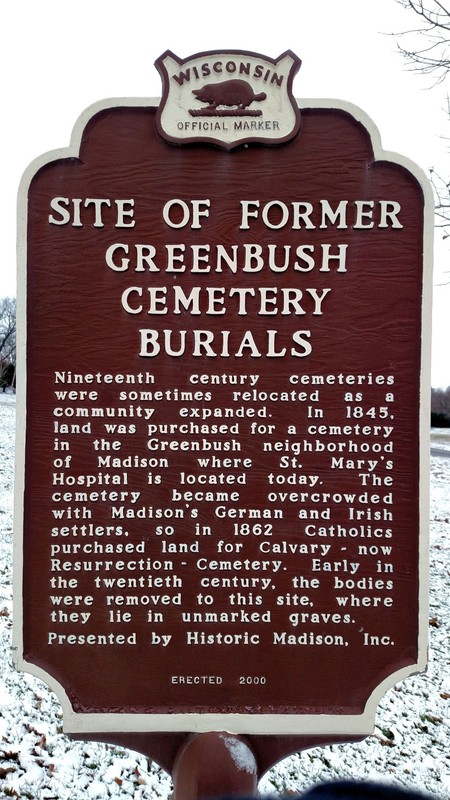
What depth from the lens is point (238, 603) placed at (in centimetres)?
255

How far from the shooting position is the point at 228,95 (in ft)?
8.19

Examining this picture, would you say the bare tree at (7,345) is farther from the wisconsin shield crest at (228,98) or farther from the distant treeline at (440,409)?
the distant treeline at (440,409)

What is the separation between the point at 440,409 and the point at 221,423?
64.0 metres

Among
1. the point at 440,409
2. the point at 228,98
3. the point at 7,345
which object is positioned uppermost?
the point at 7,345

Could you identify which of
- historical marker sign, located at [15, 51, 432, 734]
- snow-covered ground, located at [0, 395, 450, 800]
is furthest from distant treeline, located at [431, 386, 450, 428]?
historical marker sign, located at [15, 51, 432, 734]

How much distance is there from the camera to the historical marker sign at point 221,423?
2.56 metres

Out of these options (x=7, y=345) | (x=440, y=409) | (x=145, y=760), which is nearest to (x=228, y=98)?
(x=145, y=760)

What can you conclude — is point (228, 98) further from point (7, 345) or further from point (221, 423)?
point (7, 345)

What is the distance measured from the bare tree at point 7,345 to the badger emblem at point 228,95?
76.1 ft

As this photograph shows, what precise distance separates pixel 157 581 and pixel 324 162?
1.93 meters

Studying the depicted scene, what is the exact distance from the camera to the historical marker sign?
Answer: 8.39 feet

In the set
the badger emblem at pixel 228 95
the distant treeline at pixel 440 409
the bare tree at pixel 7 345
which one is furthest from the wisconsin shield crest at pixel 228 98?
the distant treeline at pixel 440 409

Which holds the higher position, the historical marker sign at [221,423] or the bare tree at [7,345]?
the bare tree at [7,345]

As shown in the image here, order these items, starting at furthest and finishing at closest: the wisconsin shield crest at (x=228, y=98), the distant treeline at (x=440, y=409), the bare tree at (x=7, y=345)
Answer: the bare tree at (x=7, y=345), the distant treeline at (x=440, y=409), the wisconsin shield crest at (x=228, y=98)
